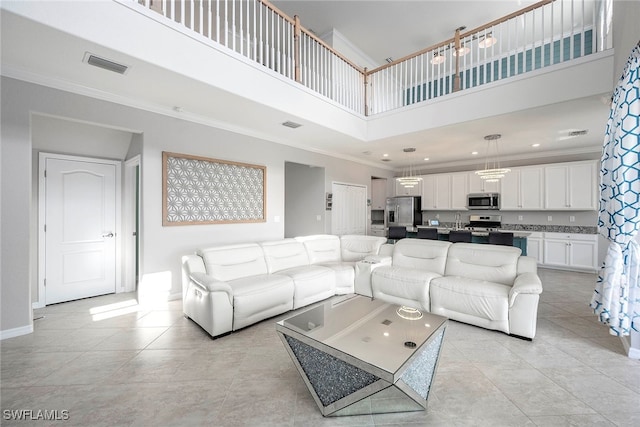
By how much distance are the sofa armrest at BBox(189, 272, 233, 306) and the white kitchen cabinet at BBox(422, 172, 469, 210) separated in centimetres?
641

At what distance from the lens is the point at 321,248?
15.6 feet

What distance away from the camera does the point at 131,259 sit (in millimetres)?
4332

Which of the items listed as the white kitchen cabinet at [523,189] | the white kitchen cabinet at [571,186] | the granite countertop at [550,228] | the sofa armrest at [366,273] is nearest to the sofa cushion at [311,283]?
the sofa armrest at [366,273]

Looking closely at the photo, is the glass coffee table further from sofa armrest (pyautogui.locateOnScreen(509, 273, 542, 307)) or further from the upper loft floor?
the upper loft floor

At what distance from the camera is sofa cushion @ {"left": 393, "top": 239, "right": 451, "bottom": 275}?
3744mm

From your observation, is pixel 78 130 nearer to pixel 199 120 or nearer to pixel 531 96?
pixel 199 120

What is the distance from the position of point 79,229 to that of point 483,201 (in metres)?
8.21

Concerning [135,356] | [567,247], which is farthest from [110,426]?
[567,247]

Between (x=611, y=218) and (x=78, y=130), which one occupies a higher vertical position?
(x=78, y=130)

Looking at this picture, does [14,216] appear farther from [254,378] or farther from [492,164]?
[492,164]

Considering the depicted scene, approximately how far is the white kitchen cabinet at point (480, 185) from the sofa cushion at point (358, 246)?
370cm

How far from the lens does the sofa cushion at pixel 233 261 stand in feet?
10.9

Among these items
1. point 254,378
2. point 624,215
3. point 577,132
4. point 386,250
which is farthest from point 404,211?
point 254,378

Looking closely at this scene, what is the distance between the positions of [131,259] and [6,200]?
1.85 metres
